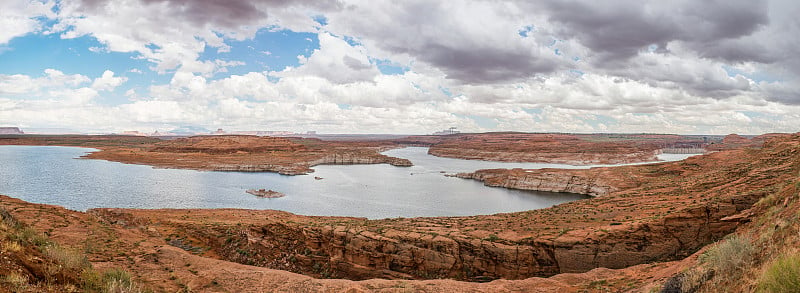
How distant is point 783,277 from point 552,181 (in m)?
67.7

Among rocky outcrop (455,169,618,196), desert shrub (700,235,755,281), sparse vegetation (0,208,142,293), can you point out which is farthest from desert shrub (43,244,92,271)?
rocky outcrop (455,169,618,196)

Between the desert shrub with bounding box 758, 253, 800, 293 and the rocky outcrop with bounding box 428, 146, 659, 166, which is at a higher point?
the desert shrub with bounding box 758, 253, 800, 293

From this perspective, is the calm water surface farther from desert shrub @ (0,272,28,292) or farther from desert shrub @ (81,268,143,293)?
desert shrub @ (0,272,28,292)

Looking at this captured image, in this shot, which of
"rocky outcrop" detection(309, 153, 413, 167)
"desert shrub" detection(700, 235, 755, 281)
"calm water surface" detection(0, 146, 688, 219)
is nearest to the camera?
"desert shrub" detection(700, 235, 755, 281)

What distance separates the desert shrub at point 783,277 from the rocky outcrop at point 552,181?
194ft

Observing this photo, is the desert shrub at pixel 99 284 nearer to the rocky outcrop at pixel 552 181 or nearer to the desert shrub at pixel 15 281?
the desert shrub at pixel 15 281

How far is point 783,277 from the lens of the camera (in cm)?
558

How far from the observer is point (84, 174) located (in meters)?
73.5

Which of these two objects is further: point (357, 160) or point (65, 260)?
point (357, 160)

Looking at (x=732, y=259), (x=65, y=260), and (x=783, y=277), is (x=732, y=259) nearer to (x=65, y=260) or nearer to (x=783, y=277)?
(x=783, y=277)

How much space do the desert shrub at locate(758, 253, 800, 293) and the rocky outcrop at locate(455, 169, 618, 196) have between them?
194ft

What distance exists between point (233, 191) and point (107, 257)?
5106cm

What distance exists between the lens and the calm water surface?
1967 inches

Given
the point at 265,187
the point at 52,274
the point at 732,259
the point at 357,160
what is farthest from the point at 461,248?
the point at 357,160
